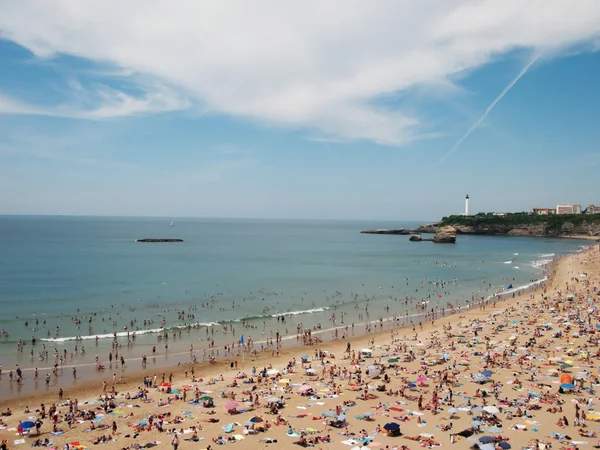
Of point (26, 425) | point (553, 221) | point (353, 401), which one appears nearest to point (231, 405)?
point (353, 401)

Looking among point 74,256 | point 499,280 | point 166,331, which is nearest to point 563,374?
point 166,331

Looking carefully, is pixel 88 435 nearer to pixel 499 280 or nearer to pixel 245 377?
pixel 245 377

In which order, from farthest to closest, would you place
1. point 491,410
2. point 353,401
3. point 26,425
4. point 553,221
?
point 553,221, point 353,401, point 491,410, point 26,425

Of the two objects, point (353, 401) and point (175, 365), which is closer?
point (353, 401)

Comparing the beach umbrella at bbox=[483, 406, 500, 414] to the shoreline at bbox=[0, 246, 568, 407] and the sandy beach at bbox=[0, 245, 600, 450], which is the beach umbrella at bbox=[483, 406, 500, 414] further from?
the shoreline at bbox=[0, 246, 568, 407]

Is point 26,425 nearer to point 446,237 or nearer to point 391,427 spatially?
point 391,427

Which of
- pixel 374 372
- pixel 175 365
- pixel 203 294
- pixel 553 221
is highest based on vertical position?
pixel 553 221

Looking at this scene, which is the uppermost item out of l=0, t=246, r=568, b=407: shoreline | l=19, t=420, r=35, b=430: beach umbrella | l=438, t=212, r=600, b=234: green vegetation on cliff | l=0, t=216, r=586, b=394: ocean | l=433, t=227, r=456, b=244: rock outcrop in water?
l=438, t=212, r=600, b=234: green vegetation on cliff

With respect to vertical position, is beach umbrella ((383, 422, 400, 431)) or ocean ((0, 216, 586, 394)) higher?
beach umbrella ((383, 422, 400, 431))

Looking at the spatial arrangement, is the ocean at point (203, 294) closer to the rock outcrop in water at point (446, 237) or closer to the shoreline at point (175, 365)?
the shoreline at point (175, 365)

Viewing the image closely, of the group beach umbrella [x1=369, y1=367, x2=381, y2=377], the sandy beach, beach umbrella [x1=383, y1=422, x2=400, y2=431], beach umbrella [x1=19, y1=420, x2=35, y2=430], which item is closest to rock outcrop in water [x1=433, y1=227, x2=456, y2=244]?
the sandy beach
